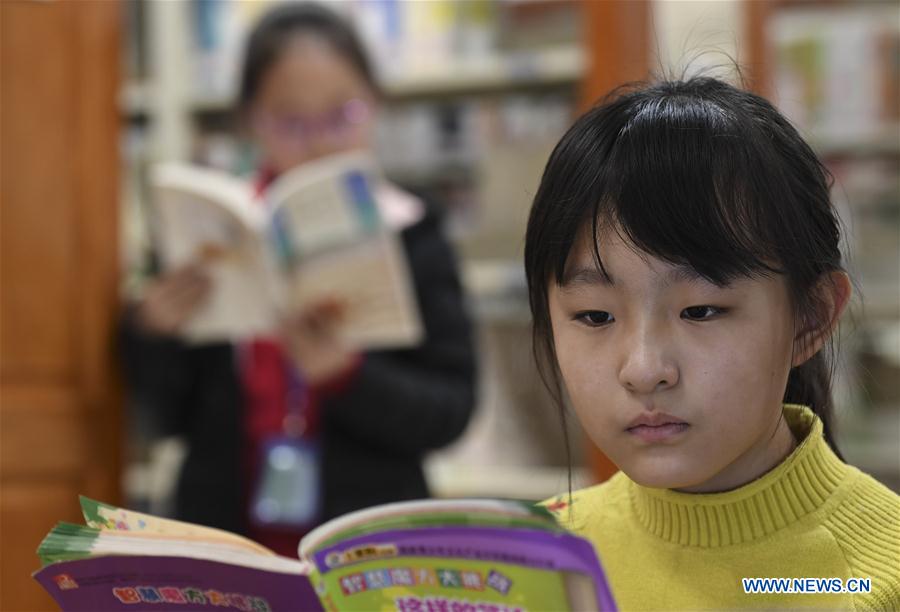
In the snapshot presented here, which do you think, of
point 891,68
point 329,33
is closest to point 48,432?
point 329,33

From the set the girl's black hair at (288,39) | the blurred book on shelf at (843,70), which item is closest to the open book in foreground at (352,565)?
the girl's black hair at (288,39)

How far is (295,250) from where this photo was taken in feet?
4.95

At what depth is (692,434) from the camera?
668 millimetres

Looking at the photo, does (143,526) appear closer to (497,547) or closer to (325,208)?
(497,547)

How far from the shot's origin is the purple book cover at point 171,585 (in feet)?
2.20

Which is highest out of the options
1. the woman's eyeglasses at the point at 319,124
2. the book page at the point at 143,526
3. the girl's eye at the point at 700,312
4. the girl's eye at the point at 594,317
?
the woman's eyeglasses at the point at 319,124

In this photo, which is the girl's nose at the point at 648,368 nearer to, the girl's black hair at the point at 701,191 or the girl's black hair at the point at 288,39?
the girl's black hair at the point at 701,191

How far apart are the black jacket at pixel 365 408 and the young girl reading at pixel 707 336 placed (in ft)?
2.47

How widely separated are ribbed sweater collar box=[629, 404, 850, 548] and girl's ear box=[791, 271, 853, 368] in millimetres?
68

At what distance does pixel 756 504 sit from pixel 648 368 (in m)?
0.14

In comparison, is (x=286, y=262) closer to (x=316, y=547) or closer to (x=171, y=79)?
(x=316, y=547)

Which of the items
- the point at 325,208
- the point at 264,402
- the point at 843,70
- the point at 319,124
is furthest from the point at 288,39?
the point at 843,70

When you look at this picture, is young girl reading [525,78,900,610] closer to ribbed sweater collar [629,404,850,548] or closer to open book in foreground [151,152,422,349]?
ribbed sweater collar [629,404,850,548]

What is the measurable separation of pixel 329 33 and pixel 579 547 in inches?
47.3
